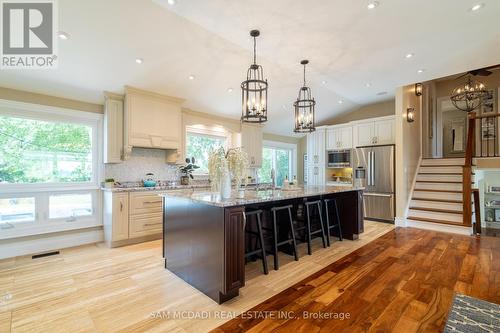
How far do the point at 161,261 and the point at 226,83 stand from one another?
3464 mm

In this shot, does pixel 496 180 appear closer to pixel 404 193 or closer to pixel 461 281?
pixel 404 193

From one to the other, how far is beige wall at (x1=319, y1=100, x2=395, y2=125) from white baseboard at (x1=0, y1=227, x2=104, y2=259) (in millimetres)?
7127

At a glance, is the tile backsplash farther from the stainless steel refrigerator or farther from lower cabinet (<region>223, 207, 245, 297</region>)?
the stainless steel refrigerator

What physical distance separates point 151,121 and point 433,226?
6.23 m

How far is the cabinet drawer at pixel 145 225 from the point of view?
4.00 m

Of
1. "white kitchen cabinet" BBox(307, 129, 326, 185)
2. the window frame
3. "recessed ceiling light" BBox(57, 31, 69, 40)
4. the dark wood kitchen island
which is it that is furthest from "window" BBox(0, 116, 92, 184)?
"white kitchen cabinet" BBox(307, 129, 326, 185)

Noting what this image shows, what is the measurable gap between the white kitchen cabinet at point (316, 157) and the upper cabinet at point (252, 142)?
1819 mm

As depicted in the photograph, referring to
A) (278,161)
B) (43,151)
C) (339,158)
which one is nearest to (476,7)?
(339,158)

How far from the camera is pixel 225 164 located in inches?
100

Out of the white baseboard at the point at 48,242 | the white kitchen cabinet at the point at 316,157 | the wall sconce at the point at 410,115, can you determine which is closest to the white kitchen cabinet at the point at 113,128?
the white baseboard at the point at 48,242

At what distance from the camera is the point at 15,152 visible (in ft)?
11.7

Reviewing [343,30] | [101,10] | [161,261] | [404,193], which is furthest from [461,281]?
[101,10]

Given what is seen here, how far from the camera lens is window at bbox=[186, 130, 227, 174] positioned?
5.57 metres

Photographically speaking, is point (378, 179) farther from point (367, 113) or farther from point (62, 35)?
point (62, 35)
